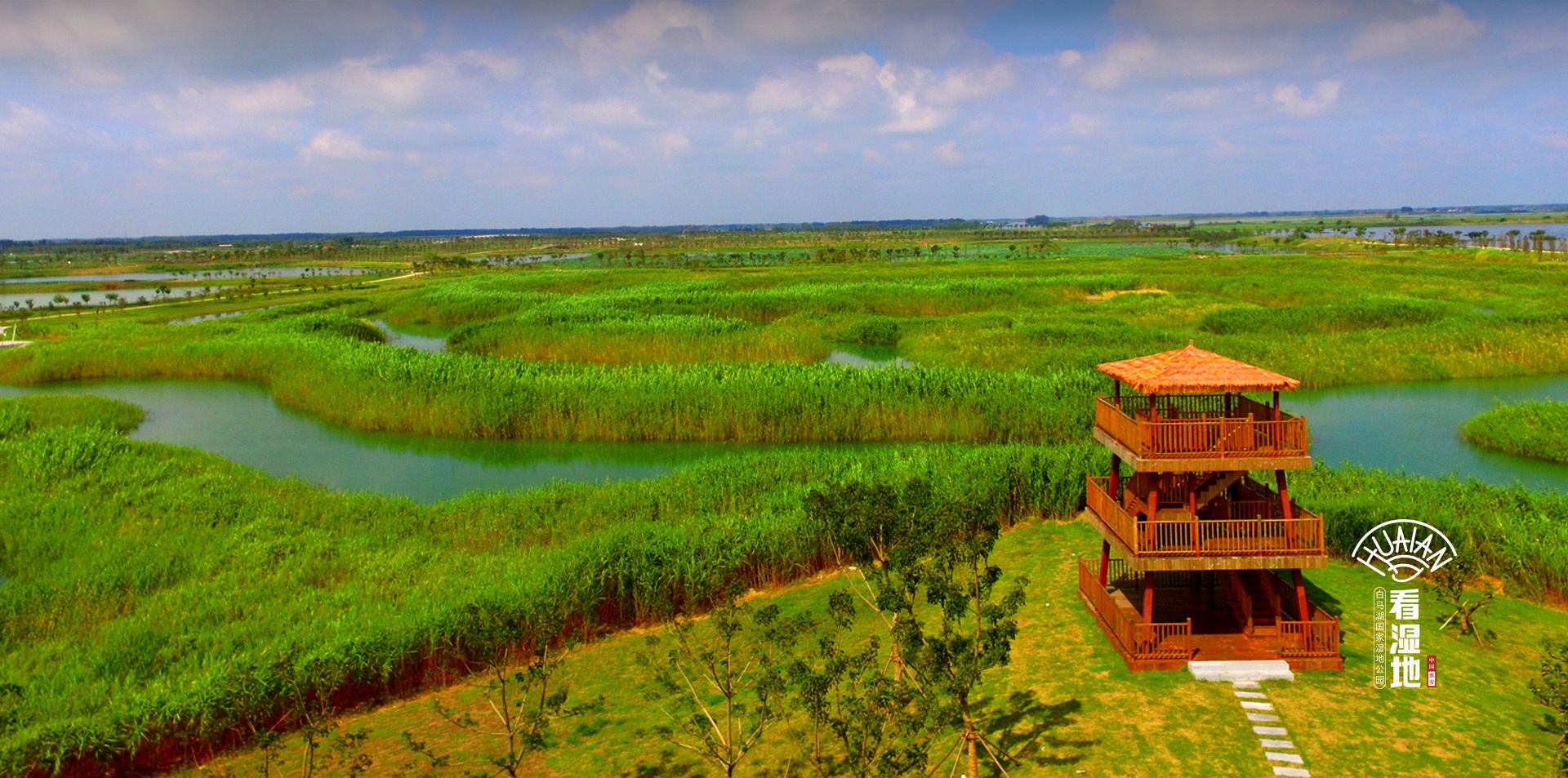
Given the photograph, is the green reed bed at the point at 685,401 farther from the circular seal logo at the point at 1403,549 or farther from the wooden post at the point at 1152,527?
the wooden post at the point at 1152,527

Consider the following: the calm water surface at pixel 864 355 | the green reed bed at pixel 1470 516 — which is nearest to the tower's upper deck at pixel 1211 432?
the green reed bed at pixel 1470 516

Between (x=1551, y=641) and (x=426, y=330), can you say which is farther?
(x=426, y=330)

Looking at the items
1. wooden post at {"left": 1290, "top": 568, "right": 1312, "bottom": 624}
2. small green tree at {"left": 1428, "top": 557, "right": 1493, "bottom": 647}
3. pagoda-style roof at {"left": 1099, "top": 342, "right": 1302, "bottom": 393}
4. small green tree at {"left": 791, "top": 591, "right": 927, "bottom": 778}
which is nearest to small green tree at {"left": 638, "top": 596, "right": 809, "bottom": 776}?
small green tree at {"left": 791, "top": 591, "right": 927, "bottom": 778}

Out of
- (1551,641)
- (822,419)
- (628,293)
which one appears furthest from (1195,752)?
(628,293)

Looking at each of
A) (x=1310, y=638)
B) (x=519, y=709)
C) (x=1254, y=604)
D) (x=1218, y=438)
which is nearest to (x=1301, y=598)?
(x=1310, y=638)

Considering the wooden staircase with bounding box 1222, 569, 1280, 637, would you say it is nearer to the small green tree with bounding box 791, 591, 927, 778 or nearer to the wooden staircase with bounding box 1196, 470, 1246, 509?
the wooden staircase with bounding box 1196, 470, 1246, 509

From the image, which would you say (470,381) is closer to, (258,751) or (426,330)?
(258,751)

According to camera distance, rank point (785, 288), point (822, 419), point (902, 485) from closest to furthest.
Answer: point (902, 485) < point (822, 419) < point (785, 288)
